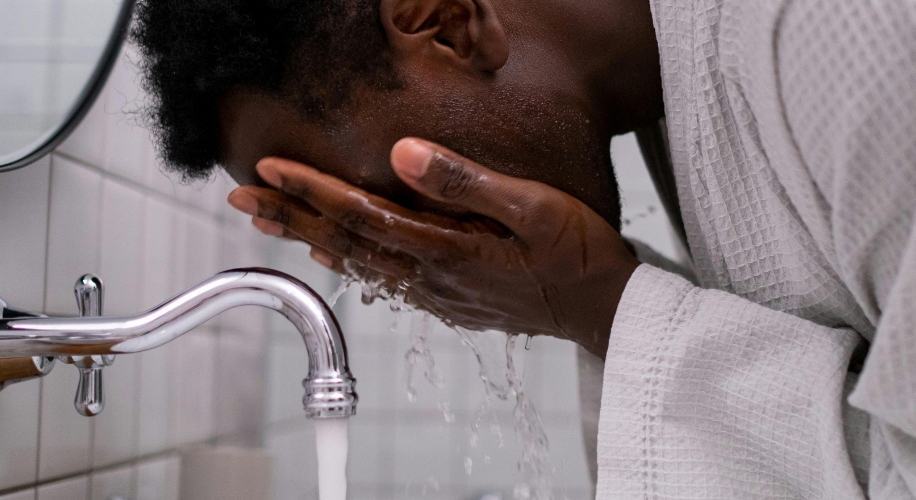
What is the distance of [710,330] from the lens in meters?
0.52

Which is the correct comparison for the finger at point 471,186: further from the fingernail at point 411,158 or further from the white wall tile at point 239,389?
the white wall tile at point 239,389

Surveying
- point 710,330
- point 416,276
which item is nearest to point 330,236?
point 416,276

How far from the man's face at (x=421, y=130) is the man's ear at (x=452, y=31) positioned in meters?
0.02

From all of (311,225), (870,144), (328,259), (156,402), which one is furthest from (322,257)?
(870,144)

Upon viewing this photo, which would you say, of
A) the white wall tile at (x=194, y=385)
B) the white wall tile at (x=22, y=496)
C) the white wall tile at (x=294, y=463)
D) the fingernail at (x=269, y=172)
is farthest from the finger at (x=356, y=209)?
the white wall tile at (x=294, y=463)

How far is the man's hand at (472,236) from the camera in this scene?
58cm

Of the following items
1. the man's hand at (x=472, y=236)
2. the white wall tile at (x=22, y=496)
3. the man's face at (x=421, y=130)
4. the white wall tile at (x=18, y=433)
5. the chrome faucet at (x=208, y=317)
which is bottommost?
the white wall tile at (x=22, y=496)

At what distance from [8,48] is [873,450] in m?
0.69

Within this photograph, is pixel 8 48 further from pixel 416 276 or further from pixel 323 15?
pixel 416 276

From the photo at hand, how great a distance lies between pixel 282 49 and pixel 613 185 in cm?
30

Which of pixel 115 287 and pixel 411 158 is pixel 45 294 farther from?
pixel 411 158

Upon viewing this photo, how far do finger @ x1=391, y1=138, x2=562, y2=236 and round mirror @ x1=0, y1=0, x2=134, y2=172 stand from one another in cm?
32

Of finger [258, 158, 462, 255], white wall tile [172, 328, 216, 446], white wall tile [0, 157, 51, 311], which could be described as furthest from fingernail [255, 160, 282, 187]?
white wall tile [172, 328, 216, 446]

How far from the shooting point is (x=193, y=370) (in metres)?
0.98
